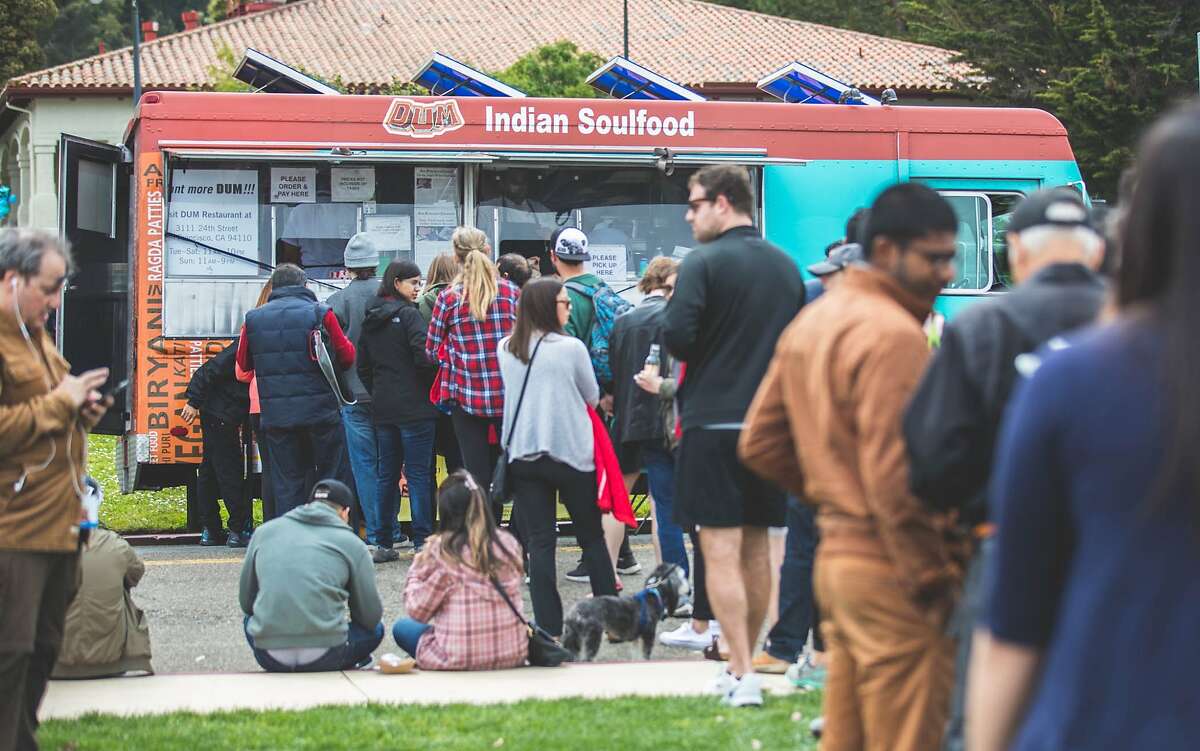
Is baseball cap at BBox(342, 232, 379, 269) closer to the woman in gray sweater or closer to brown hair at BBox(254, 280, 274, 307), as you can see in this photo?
brown hair at BBox(254, 280, 274, 307)

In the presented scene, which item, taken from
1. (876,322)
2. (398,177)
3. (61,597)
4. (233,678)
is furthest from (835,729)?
(398,177)

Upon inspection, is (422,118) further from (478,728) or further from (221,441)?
(478,728)

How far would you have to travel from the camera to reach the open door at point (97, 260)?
38.7ft

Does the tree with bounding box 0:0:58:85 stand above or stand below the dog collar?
above

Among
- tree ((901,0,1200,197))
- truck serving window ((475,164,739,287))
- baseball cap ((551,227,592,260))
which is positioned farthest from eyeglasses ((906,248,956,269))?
tree ((901,0,1200,197))

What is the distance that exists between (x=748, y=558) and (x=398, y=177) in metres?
6.37

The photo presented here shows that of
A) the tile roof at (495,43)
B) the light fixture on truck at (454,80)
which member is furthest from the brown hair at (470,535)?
the tile roof at (495,43)

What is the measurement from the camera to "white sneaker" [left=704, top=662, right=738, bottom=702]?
6297 mm

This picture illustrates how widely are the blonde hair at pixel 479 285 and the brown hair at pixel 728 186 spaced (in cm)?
297

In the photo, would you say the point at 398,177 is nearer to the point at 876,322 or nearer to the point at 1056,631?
the point at 876,322

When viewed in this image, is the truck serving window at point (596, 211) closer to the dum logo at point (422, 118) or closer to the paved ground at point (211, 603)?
the dum logo at point (422, 118)

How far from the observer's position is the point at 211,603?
9406 millimetres

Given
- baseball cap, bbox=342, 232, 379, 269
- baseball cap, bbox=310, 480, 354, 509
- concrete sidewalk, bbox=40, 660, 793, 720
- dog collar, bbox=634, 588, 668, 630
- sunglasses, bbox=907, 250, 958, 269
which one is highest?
baseball cap, bbox=342, 232, 379, 269

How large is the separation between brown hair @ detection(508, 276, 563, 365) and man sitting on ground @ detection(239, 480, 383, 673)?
1.21 metres
